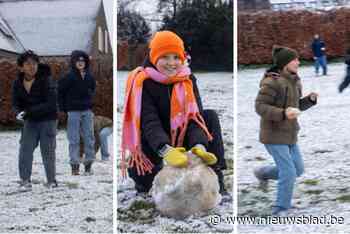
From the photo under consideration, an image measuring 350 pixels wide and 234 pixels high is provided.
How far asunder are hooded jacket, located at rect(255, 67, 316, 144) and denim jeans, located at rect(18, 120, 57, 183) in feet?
4.35

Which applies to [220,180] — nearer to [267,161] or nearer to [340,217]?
[267,161]

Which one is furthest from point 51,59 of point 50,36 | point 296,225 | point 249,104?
point 296,225

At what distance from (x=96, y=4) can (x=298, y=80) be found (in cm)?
134

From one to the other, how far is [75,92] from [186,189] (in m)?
1.01

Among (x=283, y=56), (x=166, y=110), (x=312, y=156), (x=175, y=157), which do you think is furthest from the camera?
(x=312, y=156)

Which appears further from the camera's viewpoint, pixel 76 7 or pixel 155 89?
pixel 76 7

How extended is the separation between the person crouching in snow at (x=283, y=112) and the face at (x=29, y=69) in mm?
1434

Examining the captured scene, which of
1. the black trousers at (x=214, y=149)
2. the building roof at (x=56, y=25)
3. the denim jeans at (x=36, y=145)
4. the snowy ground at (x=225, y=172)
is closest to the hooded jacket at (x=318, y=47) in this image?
the snowy ground at (x=225, y=172)

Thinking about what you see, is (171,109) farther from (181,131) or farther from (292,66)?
(292,66)

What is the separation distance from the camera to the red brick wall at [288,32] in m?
3.84

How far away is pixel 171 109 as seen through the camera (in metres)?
3.62

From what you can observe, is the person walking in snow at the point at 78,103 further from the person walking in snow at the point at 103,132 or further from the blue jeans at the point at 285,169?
the blue jeans at the point at 285,169

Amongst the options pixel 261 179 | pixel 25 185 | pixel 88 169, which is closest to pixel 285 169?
pixel 261 179

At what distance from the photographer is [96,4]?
3.95 m
